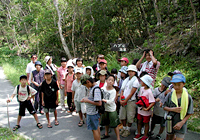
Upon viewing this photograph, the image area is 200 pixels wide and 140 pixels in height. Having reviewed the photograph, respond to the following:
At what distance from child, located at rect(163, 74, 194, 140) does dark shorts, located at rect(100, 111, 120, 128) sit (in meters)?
1.24

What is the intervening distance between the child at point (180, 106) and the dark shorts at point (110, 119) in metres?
1.24

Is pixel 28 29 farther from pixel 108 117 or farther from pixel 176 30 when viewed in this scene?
pixel 108 117

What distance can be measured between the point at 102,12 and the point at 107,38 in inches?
73.3

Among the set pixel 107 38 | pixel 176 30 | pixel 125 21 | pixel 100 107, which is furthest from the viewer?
pixel 107 38

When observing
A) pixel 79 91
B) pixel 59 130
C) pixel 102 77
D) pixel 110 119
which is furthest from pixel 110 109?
pixel 59 130

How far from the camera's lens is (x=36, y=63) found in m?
6.04

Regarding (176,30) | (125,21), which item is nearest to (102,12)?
(125,21)

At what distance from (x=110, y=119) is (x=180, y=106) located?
1549mm

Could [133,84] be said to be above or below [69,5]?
below

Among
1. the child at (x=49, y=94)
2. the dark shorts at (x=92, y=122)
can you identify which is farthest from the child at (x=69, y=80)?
the dark shorts at (x=92, y=122)

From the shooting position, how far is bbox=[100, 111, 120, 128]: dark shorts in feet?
12.9

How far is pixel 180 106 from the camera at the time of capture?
302cm

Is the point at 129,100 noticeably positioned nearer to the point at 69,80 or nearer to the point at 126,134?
the point at 126,134

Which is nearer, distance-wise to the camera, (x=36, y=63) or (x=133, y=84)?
(x=133, y=84)
